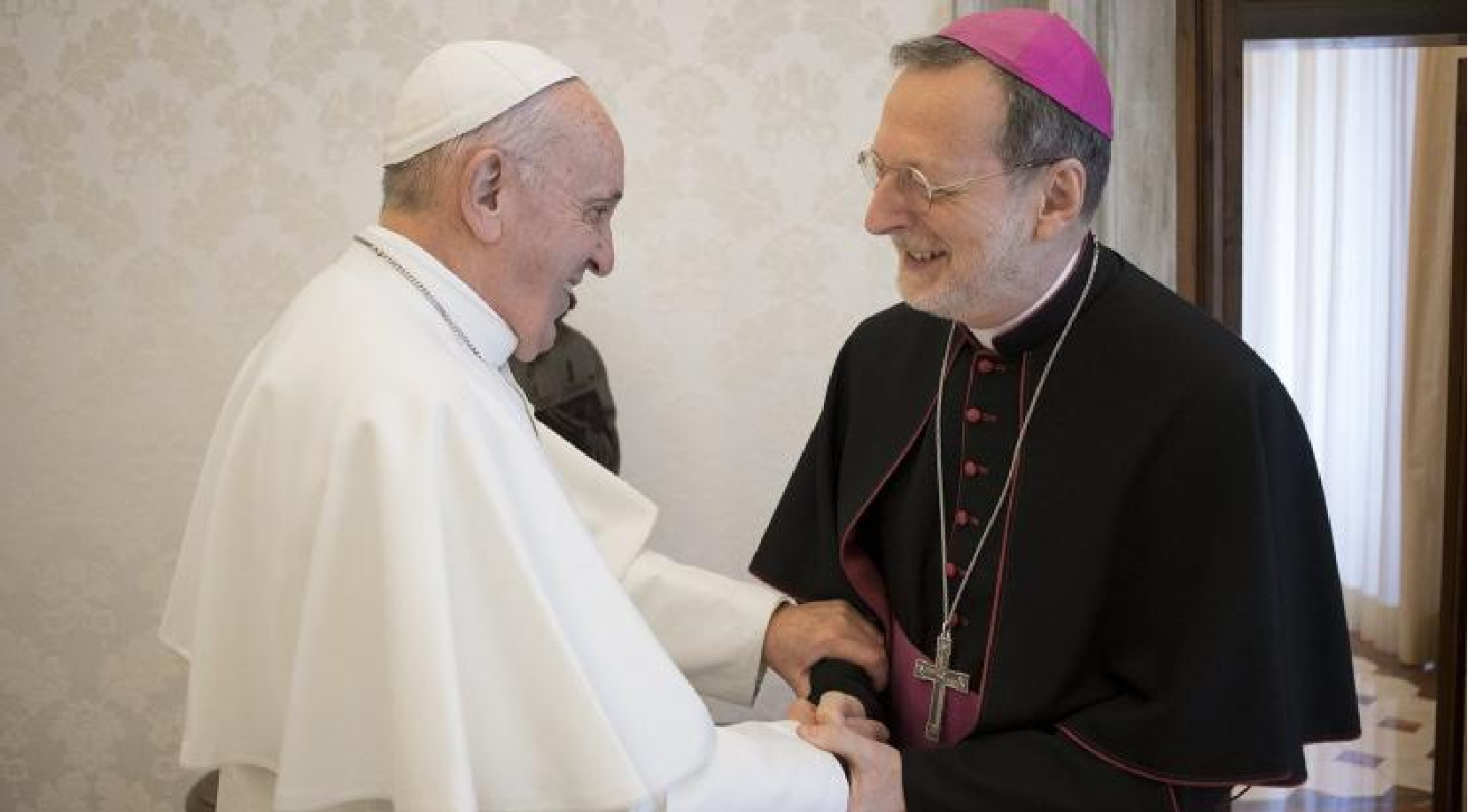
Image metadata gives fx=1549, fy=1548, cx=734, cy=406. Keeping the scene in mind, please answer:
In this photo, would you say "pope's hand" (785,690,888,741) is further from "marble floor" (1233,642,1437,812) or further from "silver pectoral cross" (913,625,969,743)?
"marble floor" (1233,642,1437,812)

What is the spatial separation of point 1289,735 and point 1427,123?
5054mm

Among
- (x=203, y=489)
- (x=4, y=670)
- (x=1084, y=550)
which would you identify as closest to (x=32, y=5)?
(x=4, y=670)

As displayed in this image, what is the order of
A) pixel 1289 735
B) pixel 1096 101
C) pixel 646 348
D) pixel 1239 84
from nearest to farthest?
pixel 1289 735 → pixel 1096 101 → pixel 1239 84 → pixel 646 348

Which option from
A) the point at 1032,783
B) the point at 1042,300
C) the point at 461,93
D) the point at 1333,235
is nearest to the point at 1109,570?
the point at 1032,783

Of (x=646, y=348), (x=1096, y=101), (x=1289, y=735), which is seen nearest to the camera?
(x=1289, y=735)

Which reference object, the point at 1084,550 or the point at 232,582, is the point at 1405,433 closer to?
the point at 1084,550

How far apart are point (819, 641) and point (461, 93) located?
101 centimetres

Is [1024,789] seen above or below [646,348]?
below

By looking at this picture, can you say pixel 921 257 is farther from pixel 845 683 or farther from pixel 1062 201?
pixel 845 683

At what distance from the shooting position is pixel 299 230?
4.60 m

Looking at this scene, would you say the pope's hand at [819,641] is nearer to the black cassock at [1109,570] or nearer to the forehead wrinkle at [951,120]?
the black cassock at [1109,570]

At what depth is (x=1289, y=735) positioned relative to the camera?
2016mm

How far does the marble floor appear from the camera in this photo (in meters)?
5.26

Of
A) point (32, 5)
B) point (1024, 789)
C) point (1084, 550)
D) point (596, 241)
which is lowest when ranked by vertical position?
point (1024, 789)
